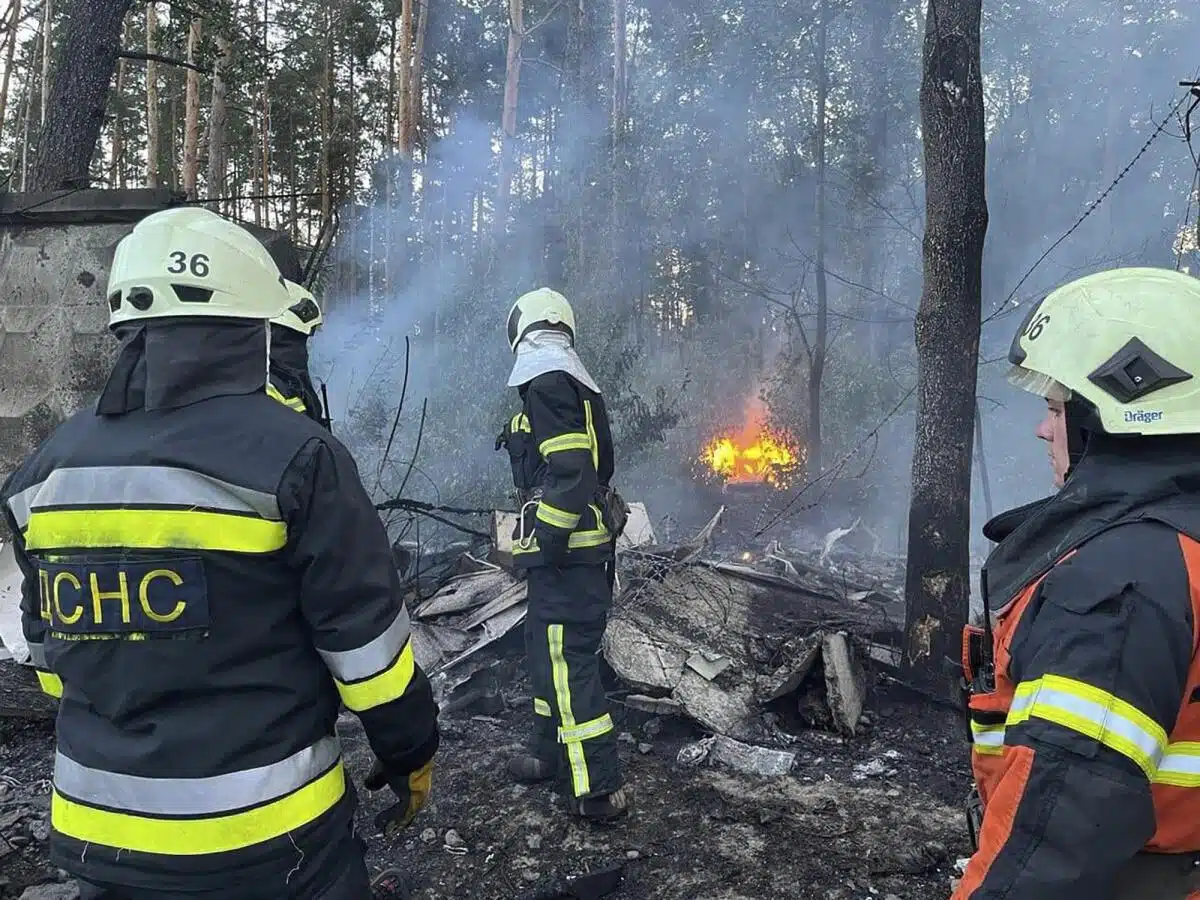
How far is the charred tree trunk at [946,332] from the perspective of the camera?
5.21 meters

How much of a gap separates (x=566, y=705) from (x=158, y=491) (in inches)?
112

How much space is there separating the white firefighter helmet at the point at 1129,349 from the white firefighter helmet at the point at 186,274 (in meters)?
1.79

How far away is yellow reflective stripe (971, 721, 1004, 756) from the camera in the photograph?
68.5 inches

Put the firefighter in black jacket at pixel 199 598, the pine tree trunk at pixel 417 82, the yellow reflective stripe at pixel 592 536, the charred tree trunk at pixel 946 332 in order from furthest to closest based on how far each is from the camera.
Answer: the pine tree trunk at pixel 417 82, the charred tree trunk at pixel 946 332, the yellow reflective stripe at pixel 592 536, the firefighter in black jacket at pixel 199 598

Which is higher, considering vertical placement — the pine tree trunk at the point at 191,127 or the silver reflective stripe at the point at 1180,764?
the pine tree trunk at the point at 191,127

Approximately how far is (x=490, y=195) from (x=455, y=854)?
26.9m

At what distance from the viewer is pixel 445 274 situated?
20.0 metres

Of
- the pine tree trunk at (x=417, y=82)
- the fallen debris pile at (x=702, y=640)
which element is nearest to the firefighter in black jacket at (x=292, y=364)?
the fallen debris pile at (x=702, y=640)

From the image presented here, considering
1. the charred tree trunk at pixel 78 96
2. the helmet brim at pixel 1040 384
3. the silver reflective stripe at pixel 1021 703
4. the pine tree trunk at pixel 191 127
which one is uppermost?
the pine tree trunk at pixel 191 127

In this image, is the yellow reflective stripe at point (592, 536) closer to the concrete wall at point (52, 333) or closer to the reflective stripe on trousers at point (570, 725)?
the reflective stripe on trousers at point (570, 725)

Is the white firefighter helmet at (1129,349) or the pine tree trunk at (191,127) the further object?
the pine tree trunk at (191,127)

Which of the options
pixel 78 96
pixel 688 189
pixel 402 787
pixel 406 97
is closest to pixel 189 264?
pixel 402 787

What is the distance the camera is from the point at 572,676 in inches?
170

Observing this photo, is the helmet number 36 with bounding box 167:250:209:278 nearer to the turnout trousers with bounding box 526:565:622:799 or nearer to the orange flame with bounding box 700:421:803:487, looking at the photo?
the turnout trousers with bounding box 526:565:622:799
